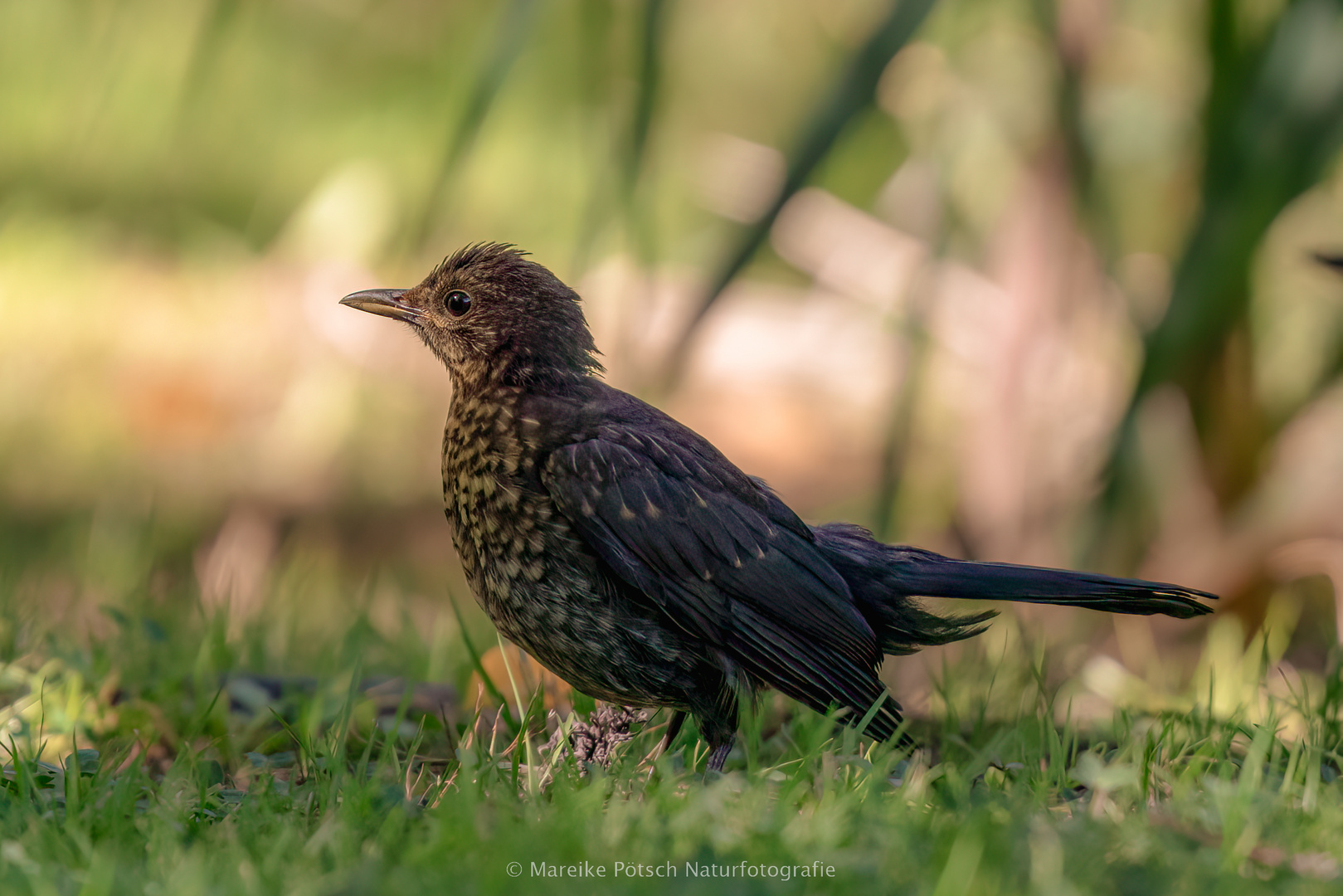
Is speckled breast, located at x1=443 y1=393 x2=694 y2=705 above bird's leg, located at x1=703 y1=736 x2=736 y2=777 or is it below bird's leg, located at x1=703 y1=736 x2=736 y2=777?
above

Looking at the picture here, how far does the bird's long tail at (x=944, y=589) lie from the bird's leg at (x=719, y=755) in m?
0.47

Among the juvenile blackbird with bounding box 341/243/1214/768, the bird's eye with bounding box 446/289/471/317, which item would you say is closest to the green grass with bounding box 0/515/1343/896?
the juvenile blackbird with bounding box 341/243/1214/768

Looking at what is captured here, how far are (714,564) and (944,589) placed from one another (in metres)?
0.55

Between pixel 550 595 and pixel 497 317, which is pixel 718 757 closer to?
pixel 550 595

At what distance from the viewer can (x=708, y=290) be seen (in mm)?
3109

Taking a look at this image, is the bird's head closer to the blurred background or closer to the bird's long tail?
the blurred background

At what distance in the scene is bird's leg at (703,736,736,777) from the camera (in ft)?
8.73

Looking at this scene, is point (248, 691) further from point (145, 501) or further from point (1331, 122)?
point (145, 501)

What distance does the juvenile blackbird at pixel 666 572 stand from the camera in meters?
2.69

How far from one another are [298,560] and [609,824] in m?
3.78

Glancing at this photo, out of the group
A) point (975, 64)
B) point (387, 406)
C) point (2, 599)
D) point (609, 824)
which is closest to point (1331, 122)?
point (975, 64)

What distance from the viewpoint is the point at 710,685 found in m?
2.74

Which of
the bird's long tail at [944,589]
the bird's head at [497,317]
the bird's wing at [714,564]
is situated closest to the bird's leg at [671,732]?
the bird's wing at [714,564]

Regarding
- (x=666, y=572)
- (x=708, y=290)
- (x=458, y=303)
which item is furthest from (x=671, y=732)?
(x=458, y=303)
